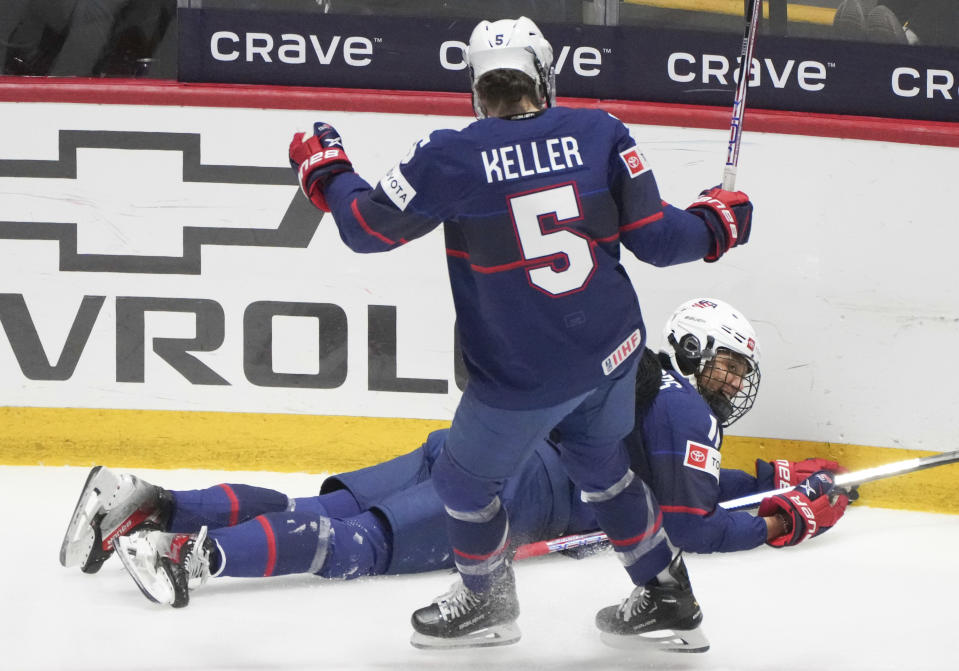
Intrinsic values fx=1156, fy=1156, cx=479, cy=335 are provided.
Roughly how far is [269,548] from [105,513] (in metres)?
0.40

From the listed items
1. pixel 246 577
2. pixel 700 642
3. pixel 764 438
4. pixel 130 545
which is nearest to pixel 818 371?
pixel 764 438

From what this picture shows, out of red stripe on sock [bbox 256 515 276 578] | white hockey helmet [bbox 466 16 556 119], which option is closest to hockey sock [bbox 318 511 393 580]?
red stripe on sock [bbox 256 515 276 578]

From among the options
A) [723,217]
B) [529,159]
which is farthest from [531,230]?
A: [723,217]

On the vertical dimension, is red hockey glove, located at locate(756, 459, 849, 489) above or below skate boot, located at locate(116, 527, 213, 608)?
above

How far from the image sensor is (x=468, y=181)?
2.01 meters

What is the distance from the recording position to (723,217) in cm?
223

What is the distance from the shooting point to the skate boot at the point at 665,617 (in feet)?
7.72

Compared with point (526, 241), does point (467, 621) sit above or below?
below

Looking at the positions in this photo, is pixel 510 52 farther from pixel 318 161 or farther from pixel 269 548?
pixel 269 548

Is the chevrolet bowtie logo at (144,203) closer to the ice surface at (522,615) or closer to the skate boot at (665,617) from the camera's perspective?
the ice surface at (522,615)

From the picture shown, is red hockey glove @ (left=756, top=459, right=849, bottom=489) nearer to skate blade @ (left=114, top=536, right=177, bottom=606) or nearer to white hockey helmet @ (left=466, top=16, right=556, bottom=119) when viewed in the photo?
white hockey helmet @ (left=466, top=16, right=556, bottom=119)

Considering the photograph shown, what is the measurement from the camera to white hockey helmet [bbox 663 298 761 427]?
298cm

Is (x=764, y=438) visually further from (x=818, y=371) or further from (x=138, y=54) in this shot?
(x=138, y=54)

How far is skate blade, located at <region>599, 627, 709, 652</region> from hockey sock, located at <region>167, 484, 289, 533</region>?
2.86 feet
